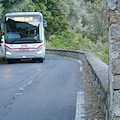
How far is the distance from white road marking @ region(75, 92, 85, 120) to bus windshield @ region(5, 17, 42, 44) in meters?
11.3

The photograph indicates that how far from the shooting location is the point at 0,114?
5801 millimetres

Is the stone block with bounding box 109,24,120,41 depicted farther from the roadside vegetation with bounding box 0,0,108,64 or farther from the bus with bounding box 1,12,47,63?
the roadside vegetation with bounding box 0,0,108,64

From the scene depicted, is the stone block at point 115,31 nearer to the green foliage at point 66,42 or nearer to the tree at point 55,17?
the green foliage at point 66,42

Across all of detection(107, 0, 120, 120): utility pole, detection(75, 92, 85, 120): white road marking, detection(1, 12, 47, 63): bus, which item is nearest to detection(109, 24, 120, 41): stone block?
detection(107, 0, 120, 120): utility pole

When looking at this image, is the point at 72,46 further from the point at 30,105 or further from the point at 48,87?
the point at 30,105

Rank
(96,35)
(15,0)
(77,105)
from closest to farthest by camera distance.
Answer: (77,105), (15,0), (96,35)

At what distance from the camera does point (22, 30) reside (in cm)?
1869

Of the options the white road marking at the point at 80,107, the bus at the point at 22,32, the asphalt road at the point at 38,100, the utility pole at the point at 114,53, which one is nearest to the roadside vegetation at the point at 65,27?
the bus at the point at 22,32

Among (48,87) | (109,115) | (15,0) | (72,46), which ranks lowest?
(72,46)

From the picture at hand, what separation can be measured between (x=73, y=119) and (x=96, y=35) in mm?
49542

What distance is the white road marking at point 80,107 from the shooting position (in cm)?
544

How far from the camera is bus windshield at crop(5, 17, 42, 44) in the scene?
18609mm

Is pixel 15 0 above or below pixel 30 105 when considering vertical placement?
above

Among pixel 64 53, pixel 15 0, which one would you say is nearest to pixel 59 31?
pixel 64 53
